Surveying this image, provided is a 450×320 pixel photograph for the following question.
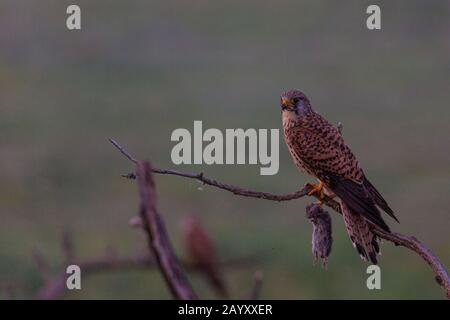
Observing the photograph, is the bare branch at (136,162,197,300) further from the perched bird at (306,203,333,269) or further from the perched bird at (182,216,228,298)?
the perched bird at (306,203,333,269)

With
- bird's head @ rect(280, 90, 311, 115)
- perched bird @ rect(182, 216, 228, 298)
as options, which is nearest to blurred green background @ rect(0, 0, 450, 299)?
bird's head @ rect(280, 90, 311, 115)

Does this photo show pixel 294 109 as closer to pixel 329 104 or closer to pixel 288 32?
pixel 329 104

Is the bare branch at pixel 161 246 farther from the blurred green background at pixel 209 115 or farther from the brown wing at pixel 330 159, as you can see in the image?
the blurred green background at pixel 209 115

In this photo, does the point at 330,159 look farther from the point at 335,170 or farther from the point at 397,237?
the point at 397,237

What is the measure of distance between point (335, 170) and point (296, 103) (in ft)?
1.72

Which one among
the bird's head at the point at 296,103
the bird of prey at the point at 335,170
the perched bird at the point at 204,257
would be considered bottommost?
the perched bird at the point at 204,257

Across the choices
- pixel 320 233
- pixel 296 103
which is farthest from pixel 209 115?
pixel 320 233

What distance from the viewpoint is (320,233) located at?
11.2 ft

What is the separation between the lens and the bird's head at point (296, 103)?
517 centimetres

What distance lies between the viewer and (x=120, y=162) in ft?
39.2

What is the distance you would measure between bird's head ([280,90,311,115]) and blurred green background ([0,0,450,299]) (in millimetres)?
2875

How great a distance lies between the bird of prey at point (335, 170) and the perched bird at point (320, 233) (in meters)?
0.18

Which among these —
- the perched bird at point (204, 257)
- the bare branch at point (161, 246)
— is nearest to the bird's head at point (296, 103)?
the perched bird at point (204, 257)

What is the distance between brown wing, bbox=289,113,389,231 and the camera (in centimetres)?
438
